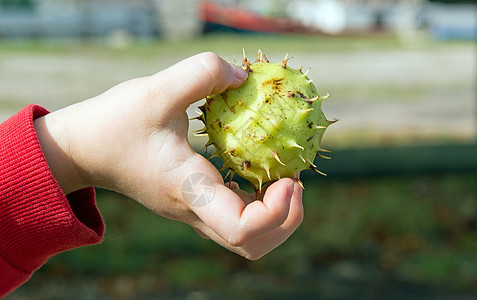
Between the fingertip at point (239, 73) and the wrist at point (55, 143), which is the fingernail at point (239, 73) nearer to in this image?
the fingertip at point (239, 73)

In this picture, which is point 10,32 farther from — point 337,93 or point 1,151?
point 1,151

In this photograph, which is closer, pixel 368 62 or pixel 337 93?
pixel 337 93

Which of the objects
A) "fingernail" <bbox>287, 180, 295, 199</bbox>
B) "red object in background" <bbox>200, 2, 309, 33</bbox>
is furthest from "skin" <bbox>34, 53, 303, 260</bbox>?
"red object in background" <bbox>200, 2, 309, 33</bbox>

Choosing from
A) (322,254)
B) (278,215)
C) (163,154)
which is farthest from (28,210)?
(322,254)

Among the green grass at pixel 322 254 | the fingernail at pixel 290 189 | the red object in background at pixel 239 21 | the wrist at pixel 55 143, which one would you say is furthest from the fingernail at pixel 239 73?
the red object in background at pixel 239 21

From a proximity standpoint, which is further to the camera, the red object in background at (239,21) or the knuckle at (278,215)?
the red object in background at (239,21)

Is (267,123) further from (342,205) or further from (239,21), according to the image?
(239,21)

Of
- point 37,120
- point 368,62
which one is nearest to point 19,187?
point 37,120
